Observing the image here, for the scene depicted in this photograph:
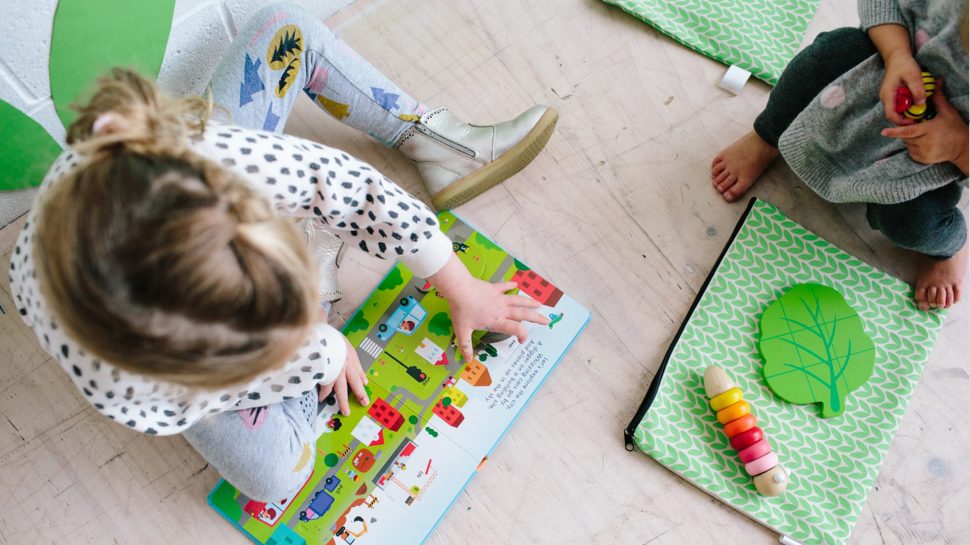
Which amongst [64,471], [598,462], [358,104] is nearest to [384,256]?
[358,104]

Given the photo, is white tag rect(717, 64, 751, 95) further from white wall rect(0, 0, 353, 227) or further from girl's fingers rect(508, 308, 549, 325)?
white wall rect(0, 0, 353, 227)

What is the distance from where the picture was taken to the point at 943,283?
2.71ft

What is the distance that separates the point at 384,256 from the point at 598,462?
1.13ft

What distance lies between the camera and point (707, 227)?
2.91ft

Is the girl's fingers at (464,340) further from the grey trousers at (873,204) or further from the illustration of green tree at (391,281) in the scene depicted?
the grey trousers at (873,204)

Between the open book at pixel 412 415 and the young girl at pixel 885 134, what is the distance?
330 mm

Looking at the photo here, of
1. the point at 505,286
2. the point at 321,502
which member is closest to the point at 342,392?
the point at 321,502

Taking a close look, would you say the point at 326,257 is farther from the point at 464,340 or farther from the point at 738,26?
the point at 738,26

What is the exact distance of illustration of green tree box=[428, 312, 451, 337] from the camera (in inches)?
32.2

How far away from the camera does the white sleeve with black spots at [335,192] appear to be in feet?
1.88

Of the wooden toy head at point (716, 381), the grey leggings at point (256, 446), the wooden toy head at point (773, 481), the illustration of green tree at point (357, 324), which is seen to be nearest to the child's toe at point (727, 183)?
the wooden toy head at point (716, 381)

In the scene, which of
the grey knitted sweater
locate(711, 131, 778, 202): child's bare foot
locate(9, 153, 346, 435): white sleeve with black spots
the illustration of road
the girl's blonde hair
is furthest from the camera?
locate(711, 131, 778, 202): child's bare foot

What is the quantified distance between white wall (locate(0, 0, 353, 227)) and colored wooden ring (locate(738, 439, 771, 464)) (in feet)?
2.62

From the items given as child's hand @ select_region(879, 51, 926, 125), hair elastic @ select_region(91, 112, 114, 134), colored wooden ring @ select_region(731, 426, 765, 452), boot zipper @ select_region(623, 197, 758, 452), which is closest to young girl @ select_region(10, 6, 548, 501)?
hair elastic @ select_region(91, 112, 114, 134)
